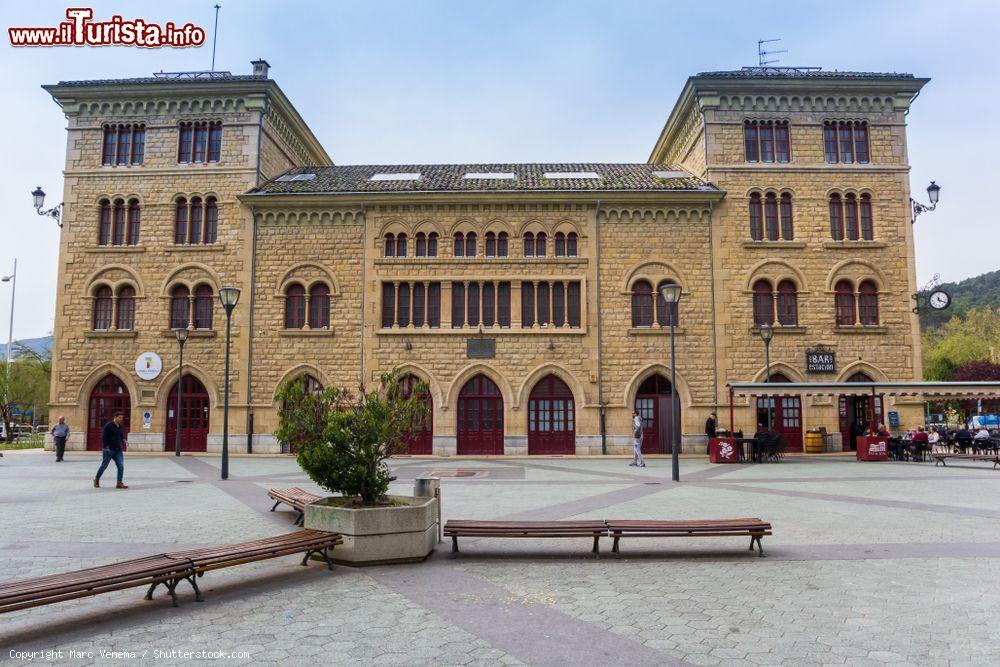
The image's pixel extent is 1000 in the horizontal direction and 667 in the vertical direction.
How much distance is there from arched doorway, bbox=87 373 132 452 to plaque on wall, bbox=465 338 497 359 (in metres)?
14.2

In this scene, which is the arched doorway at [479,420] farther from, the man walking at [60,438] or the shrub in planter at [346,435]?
the shrub in planter at [346,435]

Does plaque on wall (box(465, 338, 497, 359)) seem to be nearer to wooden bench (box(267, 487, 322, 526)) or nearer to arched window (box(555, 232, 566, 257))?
arched window (box(555, 232, 566, 257))

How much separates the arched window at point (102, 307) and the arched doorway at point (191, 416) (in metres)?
4.19

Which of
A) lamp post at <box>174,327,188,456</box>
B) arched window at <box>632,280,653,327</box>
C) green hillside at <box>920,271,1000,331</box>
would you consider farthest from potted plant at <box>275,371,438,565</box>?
green hillside at <box>920,271,1000,331</box>

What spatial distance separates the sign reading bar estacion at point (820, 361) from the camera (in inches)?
997

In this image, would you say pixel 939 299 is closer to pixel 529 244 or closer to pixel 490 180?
pixel 529 244

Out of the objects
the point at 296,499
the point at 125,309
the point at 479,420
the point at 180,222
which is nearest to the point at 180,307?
the point at 125,309

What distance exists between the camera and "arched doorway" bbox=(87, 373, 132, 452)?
85.7ft

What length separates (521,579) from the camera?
286 inches

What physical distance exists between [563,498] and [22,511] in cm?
1007

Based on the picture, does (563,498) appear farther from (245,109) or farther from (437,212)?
(245,109)

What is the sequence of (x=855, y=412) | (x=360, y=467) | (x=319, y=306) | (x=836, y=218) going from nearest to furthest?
(x=360, y=467) < (x=855, y=412) < (x=319, y=306) < (x=836, y=218)

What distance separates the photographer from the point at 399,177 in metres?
28.9

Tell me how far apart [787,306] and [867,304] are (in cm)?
334
